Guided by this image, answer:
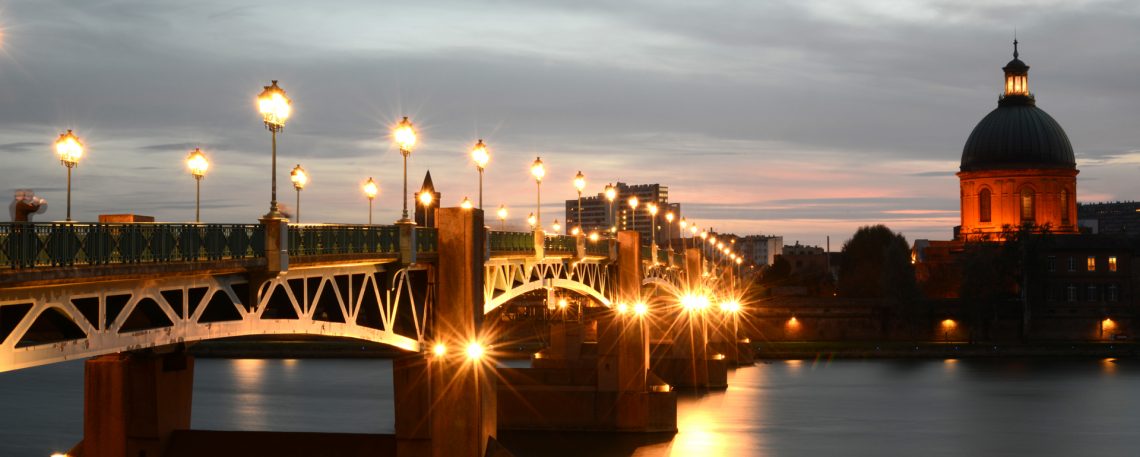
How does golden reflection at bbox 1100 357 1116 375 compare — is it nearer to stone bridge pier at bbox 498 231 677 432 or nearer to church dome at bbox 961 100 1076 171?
church dome at bbox 961 100 1076 171

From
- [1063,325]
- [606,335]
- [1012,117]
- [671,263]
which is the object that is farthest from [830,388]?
[1012,117]

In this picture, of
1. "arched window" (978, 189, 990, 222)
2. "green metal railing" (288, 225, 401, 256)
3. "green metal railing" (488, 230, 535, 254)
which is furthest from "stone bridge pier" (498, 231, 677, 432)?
"arched window" (978, 189, 990, 222)

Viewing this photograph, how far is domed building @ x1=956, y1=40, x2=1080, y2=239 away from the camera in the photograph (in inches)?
5896

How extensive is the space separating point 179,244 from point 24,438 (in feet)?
181

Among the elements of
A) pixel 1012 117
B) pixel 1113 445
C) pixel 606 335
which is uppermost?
pixel 1012 117

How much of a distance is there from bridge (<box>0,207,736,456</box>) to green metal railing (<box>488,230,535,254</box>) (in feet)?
0.33

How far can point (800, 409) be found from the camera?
83500mm

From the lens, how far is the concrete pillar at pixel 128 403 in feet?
100

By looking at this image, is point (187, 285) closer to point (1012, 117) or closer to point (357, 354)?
point (357, 354)

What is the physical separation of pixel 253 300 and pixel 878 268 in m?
143

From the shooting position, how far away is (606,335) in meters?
66.3

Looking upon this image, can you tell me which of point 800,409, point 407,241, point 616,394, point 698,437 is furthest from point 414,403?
point 800,409

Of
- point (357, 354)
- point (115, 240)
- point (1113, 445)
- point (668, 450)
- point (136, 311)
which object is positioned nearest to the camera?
point (115, 240)

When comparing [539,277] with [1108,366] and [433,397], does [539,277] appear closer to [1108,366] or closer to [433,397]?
[433,397]
